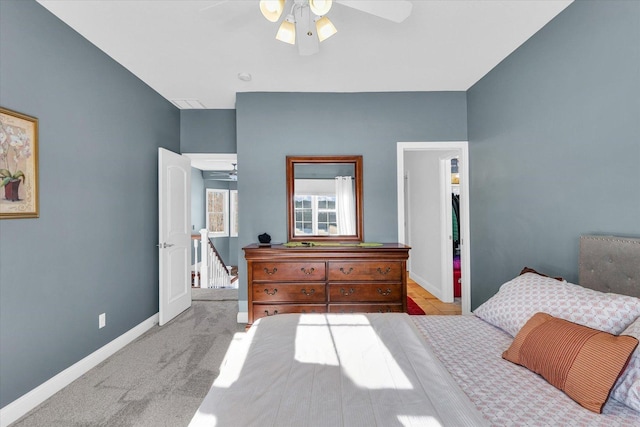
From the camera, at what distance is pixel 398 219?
3551 millimetres

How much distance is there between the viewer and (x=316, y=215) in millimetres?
3537

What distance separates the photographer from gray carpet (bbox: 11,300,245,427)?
1.88 m

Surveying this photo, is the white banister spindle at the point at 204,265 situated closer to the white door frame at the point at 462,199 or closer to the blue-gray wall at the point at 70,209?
the blue-gray wall at the point at 70,209

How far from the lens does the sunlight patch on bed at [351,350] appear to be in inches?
43.3

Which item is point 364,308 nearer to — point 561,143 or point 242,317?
point 242,317

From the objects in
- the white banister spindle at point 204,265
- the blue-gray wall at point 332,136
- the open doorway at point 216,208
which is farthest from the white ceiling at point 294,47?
the open doorway at point 216,208

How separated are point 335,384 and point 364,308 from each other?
77.4 inches

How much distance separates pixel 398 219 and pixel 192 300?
10.7ft

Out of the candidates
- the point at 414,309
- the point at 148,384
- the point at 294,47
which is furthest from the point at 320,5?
the point at 414,309

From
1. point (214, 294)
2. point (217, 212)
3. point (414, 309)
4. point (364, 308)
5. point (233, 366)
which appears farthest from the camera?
point (217, 212)

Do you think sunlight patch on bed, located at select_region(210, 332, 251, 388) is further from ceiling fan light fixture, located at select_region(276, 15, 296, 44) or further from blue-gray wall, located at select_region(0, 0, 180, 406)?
ceiling fan light fixture, located at select_region(276, 15, 296, 44)

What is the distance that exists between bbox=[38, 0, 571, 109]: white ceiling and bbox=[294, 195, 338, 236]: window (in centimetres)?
131

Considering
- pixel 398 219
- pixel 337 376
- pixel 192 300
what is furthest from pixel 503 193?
pixel 192 300

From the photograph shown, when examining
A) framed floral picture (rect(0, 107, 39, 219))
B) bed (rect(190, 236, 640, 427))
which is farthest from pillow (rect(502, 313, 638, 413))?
framed floral picture (rect(0, 107, 39, 219))
